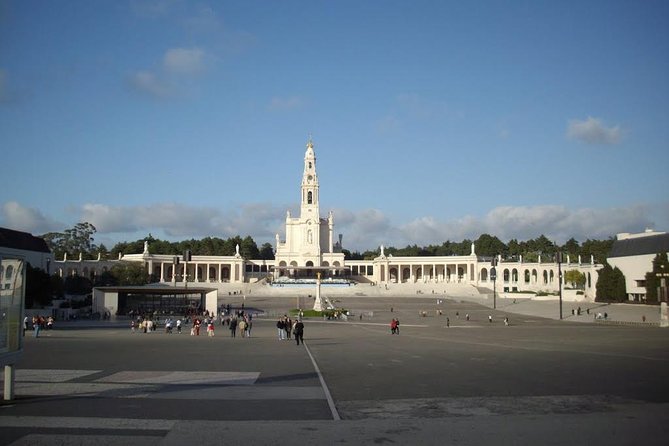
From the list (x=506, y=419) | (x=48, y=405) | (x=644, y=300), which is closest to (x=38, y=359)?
(x=48, y=405)

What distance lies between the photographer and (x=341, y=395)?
1434 cm

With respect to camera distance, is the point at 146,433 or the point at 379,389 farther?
the point at 379,389

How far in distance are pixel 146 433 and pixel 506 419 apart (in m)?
6.47

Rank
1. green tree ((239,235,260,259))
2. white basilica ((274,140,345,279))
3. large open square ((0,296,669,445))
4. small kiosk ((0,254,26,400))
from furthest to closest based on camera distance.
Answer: green tree ((239,235,260,259)), white basilica ((274,140,345,279)), small kiosk ((0,254,26,400)), large open square ((0,296,669,445))

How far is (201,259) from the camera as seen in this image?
407ft

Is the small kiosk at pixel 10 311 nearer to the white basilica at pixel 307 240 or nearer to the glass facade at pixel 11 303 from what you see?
the glass facade at pixel 11 303

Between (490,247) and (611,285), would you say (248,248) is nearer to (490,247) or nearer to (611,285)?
(490,247)

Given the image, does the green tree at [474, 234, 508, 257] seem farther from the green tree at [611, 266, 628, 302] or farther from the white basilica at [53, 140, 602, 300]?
the green tree at [611, 266, 628, 302]

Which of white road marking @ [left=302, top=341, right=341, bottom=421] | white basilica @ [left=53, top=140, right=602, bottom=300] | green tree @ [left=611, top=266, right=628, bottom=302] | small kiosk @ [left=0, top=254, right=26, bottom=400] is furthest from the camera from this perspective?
white basilica @ [left=53, top=140, right=602, bottom=300]

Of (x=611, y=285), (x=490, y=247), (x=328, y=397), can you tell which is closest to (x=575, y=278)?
(x=611, y=285)

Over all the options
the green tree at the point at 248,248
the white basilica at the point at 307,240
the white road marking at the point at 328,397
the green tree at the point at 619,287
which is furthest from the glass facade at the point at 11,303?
the green tree at the point at 248,248

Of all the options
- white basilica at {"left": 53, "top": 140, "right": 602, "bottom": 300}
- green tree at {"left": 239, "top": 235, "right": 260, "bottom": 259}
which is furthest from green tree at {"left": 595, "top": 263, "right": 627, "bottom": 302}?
green tree at {"left": 239, "top": 235, "right": 260, "bottom": 259}

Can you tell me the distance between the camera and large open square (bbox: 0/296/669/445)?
996cm

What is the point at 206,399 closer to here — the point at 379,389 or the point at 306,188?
the point at 379,389
